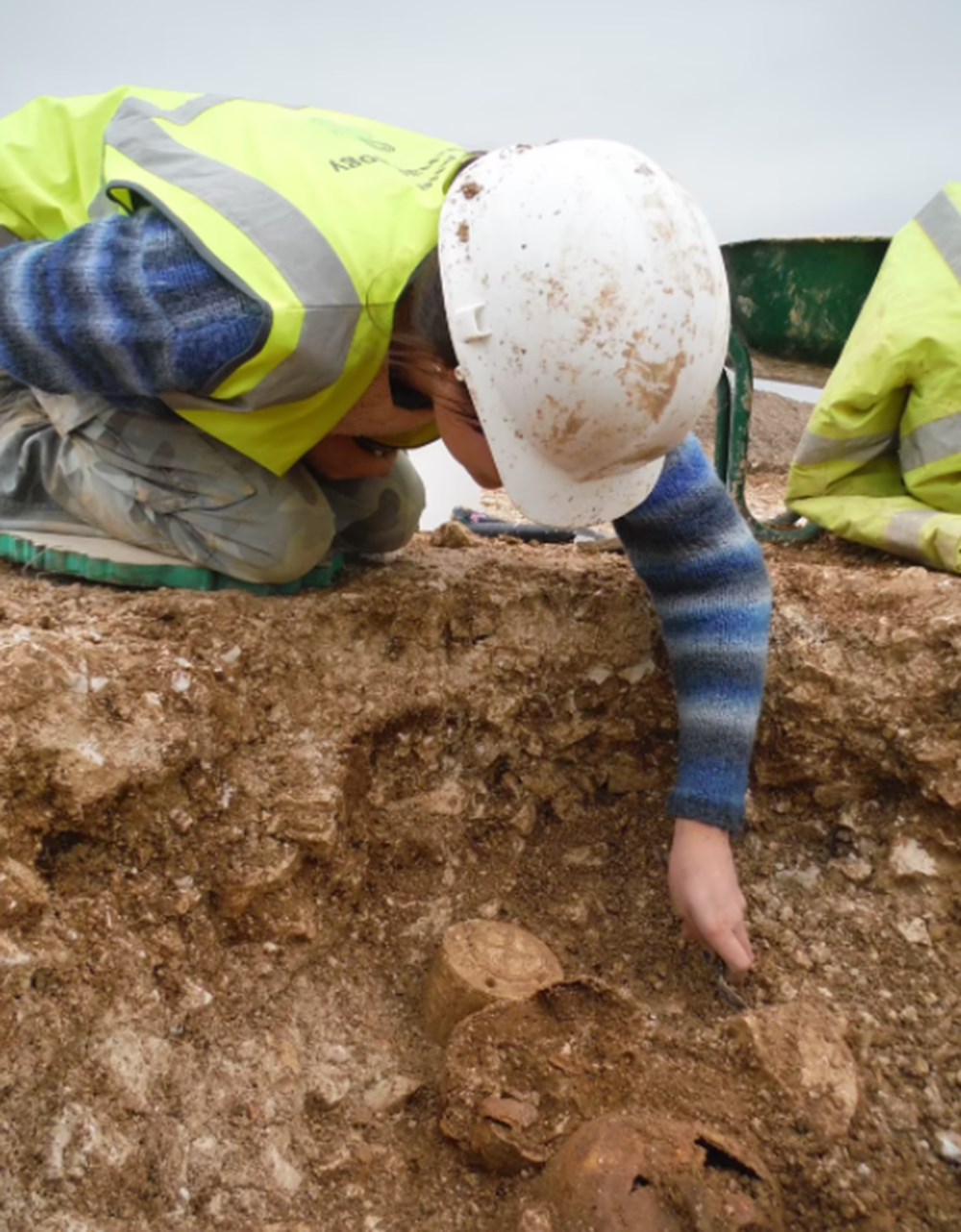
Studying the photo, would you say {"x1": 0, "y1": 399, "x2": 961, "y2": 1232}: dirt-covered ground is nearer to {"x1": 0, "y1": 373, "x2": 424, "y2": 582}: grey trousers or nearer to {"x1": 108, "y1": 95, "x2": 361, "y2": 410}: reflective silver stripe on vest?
{"x1": 0, "y1": 373, "x2": 424, "y2": 582}: grey trousers

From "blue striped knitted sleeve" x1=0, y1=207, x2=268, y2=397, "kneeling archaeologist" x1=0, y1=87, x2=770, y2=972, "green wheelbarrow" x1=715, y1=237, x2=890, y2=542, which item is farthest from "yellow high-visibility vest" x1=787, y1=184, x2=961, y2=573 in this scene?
"blue striped knitted sleeve" x1=0, y1=207, x2=268, y2=397

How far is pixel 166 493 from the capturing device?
1.62 m

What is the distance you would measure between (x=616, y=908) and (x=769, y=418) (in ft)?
15.5

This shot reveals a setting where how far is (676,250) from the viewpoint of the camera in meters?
1.16

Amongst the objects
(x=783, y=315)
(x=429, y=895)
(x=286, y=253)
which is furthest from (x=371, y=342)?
(x=783, y=315)

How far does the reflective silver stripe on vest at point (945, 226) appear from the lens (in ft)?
7.59

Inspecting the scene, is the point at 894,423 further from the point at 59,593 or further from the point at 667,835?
the point at 59,593

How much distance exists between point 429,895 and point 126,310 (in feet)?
2.89

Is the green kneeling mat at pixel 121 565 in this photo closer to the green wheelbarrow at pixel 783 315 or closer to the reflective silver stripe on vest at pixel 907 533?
the reflective silver stripe on vest at pixel 907 533

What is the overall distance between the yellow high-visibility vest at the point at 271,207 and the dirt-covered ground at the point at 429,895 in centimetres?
34

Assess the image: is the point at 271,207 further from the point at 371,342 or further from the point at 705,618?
the point at 705,618

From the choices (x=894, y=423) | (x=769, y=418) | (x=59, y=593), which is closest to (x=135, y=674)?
(x=59, y=593)

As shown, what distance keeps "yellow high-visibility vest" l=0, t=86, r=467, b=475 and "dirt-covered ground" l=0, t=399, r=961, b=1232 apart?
13.3 inches

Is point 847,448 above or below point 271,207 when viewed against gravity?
below
